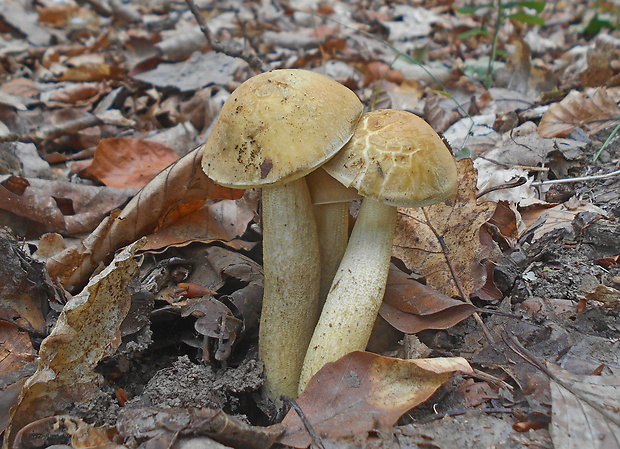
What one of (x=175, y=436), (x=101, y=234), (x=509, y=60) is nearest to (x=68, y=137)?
(x=101, y=234)

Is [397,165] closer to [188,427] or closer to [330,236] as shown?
[330,236]

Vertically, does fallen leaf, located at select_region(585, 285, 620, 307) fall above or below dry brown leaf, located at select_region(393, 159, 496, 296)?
above

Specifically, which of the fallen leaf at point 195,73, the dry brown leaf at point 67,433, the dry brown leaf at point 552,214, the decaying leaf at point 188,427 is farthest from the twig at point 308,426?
the fallen leaf at point 195,73

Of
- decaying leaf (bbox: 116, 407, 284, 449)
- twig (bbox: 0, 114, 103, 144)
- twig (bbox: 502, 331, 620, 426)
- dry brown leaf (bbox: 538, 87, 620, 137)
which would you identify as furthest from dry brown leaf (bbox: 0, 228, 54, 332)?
dry brown leaf (bbox: 538, 87, 620, 137)

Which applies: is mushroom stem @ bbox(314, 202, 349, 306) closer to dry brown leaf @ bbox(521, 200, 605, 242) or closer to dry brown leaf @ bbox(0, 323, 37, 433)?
dry brown leaf @ bbox(521, 200, 605, 242)

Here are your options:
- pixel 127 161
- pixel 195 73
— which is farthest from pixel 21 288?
pixel 195 73

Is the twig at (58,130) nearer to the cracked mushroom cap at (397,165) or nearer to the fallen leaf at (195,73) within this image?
the fallen leaf at (195,73)

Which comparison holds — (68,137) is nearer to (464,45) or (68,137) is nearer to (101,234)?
(101,234)
